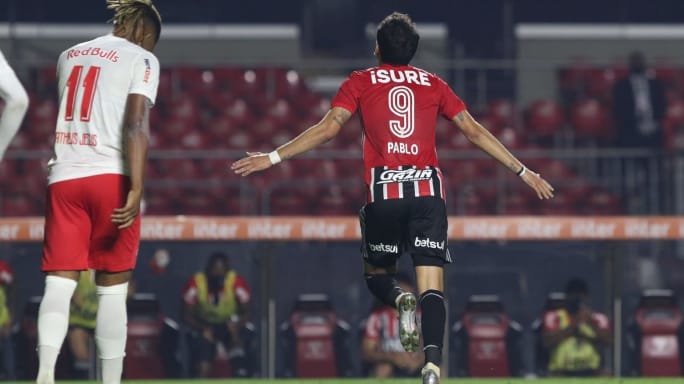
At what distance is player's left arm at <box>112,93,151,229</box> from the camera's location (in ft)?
19.6

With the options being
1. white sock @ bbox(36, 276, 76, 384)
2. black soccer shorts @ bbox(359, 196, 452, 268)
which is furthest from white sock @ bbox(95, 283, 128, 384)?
black soccer shorts @ bbox(359, 196, 452, 268)

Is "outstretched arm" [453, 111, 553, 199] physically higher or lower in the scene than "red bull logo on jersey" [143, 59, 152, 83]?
lower

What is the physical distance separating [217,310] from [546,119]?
6.32m

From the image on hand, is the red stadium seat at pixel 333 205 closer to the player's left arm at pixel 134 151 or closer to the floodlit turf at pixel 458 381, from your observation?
A: the floodlit turf at pixel 458 381

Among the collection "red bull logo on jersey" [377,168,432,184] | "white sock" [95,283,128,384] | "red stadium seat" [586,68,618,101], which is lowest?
"white sock" [95,283,128,384]

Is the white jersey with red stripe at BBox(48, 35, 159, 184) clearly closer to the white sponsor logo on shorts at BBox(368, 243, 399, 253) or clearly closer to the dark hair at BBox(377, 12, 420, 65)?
the dark hair at BBox(377, 12, 420, 65)

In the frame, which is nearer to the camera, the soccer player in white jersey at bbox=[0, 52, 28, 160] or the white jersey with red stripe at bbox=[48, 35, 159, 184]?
the soccer player in white jersey at bbox=[0, 52, 28, 160]

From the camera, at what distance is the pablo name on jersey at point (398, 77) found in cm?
691

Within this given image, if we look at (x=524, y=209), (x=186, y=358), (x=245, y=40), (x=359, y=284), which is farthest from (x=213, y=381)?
(x=245, y=40)

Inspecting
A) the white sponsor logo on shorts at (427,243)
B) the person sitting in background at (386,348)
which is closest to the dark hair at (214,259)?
the person sitting in background at (386,348)

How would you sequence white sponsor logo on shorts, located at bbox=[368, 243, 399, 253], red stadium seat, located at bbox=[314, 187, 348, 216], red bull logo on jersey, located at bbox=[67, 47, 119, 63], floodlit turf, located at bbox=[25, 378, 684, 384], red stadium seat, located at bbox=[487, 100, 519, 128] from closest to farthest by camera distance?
1. red bull logo on jersey, located at bbox=[67, 47, 119, 63]
2. white sponsor logo on shorts, located at bbox=[368, 243, 399, 253]
3. floodlit turf, located at bbox=[25, 378, 684, 384]
4. red stadium seat, located at bbox=[314, 187, 348, 216]
5. red stadium seat, located at bbox=[487, 100, 519, 128]

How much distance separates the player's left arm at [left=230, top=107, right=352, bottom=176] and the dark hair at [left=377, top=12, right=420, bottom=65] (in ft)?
1.18

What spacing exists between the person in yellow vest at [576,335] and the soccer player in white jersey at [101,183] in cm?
652

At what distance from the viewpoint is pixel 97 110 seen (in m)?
6.05
